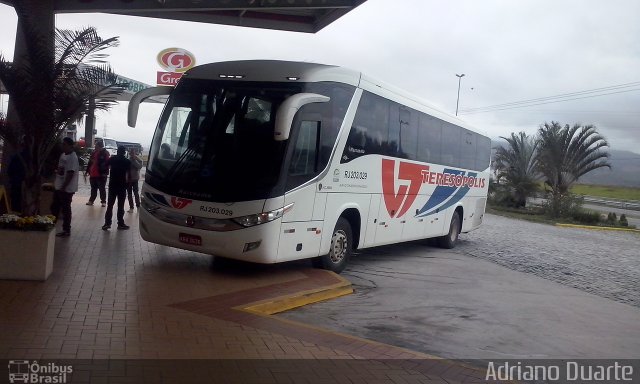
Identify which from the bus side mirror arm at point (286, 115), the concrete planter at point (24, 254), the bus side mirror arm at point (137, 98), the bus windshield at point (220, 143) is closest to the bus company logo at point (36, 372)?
the concrete planter at point (24, 254)

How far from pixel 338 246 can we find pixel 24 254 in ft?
17.2

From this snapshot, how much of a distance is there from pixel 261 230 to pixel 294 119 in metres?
1.82

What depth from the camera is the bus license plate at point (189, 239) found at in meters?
9.90

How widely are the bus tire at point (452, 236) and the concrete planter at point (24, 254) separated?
11.3m

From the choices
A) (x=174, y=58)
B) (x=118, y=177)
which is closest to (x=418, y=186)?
(x=118, y=177)

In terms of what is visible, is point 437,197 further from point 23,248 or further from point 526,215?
point 526,215

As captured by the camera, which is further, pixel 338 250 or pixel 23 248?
pixel 338 250

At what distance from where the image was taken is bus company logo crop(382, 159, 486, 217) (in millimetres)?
13078

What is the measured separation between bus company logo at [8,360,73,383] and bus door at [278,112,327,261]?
479 centimetres

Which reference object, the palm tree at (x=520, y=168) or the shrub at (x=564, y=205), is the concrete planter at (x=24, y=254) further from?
the palm tree at (x=520, y=168)

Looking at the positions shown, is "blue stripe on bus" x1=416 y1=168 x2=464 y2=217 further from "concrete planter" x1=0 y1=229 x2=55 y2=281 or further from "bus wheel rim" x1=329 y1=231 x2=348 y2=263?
"concrete planter" x1=0 y1=229 x2=55 y2=281

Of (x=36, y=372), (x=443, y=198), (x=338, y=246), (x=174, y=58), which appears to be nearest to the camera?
(x=36, y=372)

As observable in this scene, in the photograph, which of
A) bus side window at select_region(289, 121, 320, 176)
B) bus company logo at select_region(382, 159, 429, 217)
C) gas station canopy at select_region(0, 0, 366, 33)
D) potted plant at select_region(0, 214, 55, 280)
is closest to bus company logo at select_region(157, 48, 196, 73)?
gas station canopy at select_region(0, 0, 366, 33)

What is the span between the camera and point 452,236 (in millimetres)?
17688
